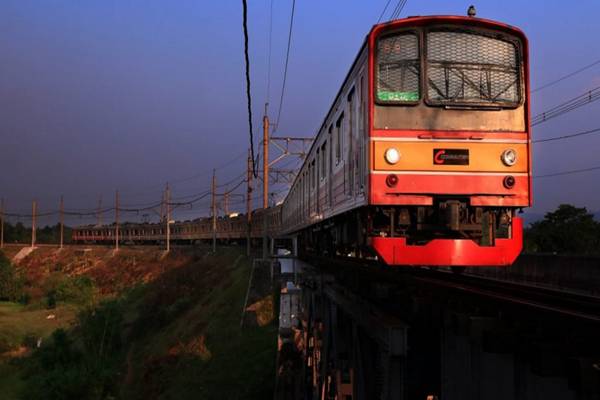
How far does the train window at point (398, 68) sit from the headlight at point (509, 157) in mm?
1403

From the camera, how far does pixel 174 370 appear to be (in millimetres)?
28281

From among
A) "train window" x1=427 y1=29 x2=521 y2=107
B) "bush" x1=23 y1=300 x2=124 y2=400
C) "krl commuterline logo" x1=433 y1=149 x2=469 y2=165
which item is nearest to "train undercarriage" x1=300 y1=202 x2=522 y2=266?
"krl commuterline logo" x1=433 y1=149 x2=469 y2=165

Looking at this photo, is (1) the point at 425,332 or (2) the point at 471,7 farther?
(2) the point at 471,7

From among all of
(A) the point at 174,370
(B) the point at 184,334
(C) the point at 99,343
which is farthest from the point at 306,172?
(C) the point at 99,343

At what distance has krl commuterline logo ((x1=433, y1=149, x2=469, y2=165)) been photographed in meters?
7.87

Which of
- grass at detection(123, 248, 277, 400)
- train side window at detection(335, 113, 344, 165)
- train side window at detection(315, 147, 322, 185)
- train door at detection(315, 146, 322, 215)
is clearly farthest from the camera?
grass at detection(123, 248, 277, 400)

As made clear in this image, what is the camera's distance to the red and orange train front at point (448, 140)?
7.80m

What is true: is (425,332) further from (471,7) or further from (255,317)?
(255,317)

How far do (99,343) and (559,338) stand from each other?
40120 millimetres

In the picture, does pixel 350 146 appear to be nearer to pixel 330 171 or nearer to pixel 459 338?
pixel 330 171

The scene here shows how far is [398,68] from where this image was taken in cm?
815

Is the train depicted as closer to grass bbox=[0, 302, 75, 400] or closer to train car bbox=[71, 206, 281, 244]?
train car bbox=[71, 206, 281, 244]

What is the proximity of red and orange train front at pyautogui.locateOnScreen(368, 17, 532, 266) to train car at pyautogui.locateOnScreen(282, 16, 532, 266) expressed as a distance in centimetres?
1

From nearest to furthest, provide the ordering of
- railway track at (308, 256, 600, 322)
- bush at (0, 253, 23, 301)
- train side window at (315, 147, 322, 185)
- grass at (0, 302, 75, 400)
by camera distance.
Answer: railway track at (308, 256, 600, 322) → train side window at (315, 147, 322, 185) → grass at (0, 302, 75, 400) → bush at (0, 253, 23, 301)
